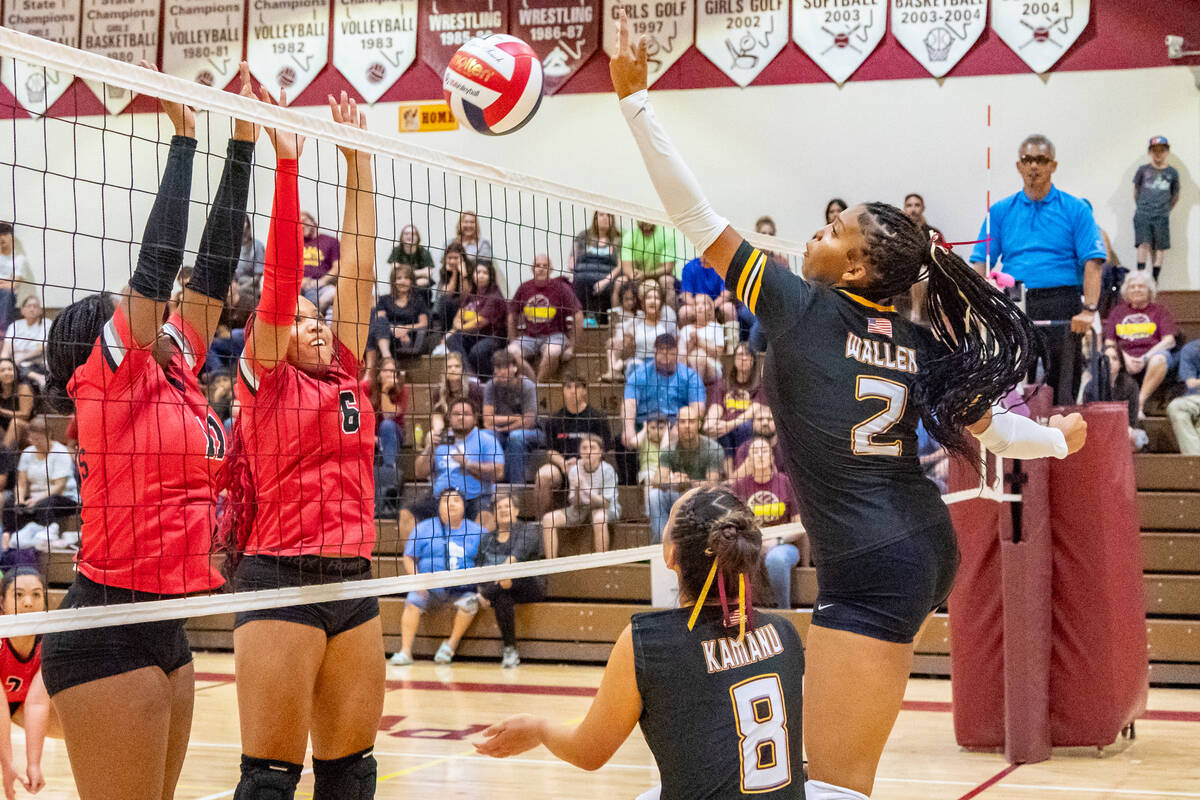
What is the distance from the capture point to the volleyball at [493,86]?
4465 mm

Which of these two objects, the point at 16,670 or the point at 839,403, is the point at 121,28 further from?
the point at 839,403

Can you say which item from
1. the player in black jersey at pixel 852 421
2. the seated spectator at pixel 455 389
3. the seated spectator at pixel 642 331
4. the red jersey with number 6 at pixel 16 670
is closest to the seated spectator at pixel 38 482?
the seated spectator at pixel 455 389

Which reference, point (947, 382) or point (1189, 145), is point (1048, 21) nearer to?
point (1189, 145)

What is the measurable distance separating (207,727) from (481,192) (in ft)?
25.3

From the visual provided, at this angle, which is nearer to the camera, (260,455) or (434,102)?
(260,455)

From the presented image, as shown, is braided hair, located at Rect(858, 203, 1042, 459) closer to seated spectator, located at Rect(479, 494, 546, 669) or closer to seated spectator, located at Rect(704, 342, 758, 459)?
seated spectator, located at Rect(704, 342, 758, 459)

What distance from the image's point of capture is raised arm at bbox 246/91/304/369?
10.5 feet

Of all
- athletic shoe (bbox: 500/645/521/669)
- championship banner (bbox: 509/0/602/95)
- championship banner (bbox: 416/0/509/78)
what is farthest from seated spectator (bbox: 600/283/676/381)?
championship banner (bbox: 416/0/509/78)

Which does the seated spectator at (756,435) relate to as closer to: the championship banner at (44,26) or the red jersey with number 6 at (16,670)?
the red jersey with number 6 at (16,670)

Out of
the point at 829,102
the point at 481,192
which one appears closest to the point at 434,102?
the point at 481,192

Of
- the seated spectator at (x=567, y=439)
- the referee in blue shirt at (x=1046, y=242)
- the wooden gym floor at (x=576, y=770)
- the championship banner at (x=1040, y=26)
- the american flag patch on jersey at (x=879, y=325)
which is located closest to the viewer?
the american flag patch on jersey at (x=879, y=325)

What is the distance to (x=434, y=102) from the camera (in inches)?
573

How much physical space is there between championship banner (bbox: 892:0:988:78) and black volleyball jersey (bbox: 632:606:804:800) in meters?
11.5

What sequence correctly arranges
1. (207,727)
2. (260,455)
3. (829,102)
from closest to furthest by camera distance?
(260,455)
(207,727)
(829,102)
